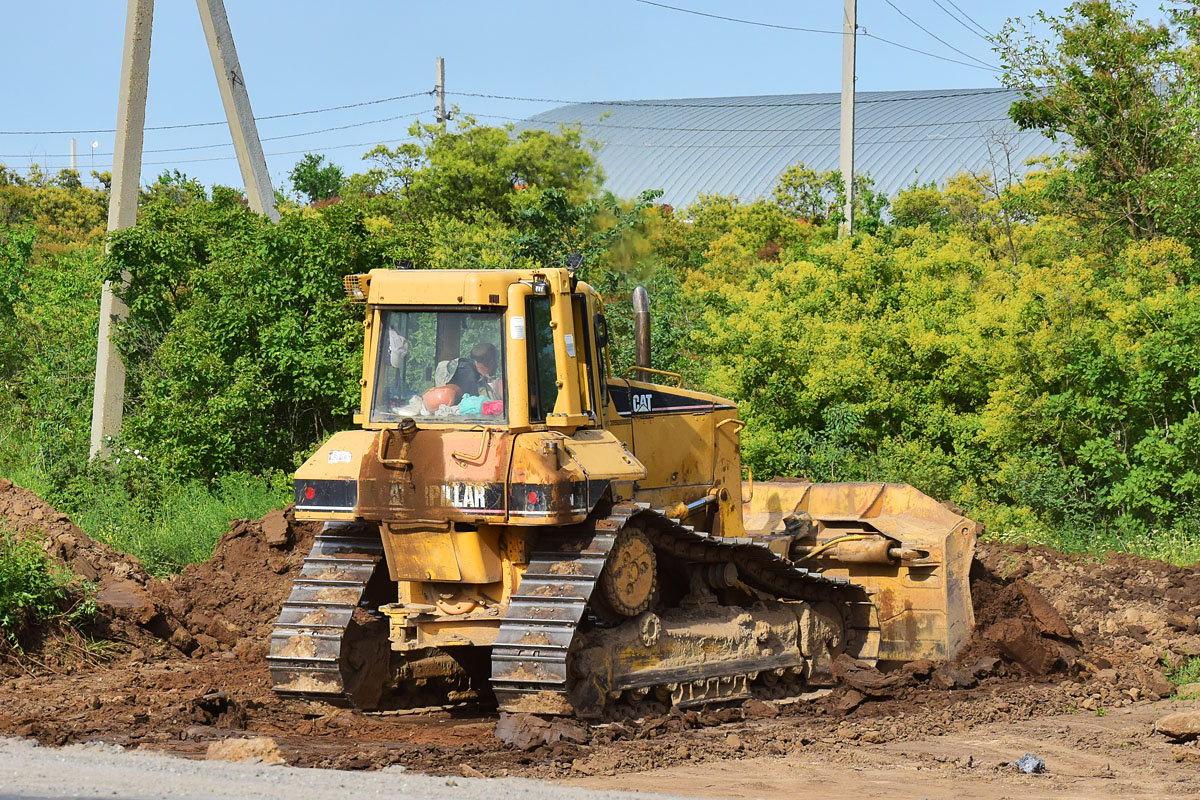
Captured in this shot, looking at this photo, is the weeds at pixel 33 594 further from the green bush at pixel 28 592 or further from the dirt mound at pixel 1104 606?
the dirt mound at pixel 1104 606

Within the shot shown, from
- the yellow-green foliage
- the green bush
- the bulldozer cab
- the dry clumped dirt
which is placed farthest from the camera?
the yellow-green foliage

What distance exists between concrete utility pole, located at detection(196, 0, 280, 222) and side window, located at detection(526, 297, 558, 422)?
8818 millimetres

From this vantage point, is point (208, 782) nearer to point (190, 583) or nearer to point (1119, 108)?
point (190, 583)

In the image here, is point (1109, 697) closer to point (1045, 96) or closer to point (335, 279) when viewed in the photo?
point (335, 279)

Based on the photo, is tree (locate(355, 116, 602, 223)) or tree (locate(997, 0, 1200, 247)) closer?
tree (locate(997, 0, 1200, 247))

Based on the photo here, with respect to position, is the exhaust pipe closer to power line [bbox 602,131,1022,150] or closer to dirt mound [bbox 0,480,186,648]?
dirt mound [bbox 0,480,186,648]

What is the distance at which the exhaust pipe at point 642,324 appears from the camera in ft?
31.7

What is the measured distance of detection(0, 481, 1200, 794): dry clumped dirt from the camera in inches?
319

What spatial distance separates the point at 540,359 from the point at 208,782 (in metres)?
3.53

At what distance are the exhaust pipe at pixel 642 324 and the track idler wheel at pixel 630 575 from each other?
131 centimetres

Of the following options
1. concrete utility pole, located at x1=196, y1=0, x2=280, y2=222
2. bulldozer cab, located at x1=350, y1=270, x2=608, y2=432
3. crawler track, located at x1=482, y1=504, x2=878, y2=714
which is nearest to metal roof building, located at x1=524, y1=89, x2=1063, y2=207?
concrete utility pole, located at x1=196, y1=0, x2=280, y2=222

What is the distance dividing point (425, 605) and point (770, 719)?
250cm

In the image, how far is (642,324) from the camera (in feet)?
32.0

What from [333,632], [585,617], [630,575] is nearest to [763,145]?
[630,575]
